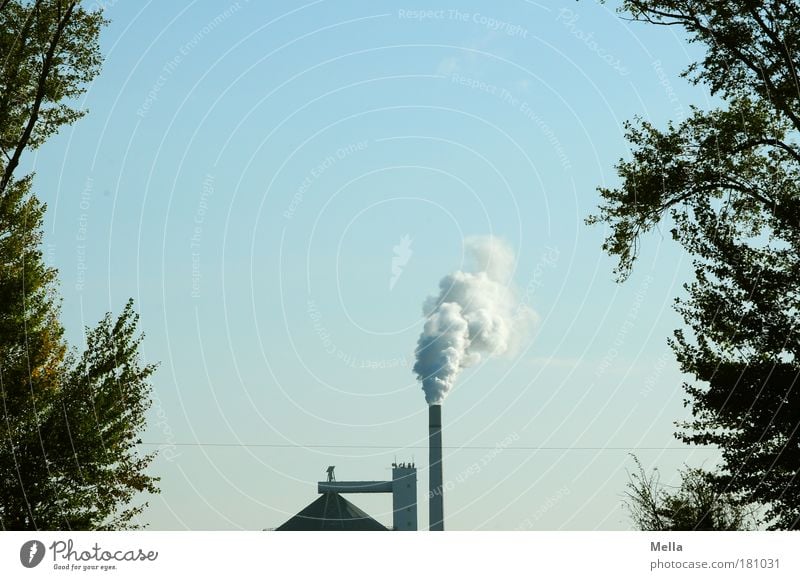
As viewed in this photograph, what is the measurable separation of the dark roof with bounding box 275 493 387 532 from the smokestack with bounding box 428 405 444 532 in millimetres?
11092

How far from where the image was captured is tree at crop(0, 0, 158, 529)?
31516mm

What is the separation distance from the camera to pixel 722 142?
29344mm
